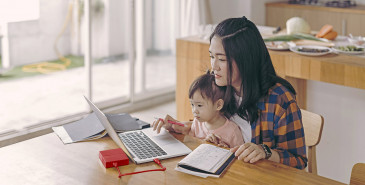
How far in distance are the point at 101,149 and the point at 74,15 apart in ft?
7.90

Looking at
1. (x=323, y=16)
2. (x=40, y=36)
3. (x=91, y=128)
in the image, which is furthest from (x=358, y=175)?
(x=323, y=16)

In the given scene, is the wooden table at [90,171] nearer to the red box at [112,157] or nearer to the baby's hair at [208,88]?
the red box at [112,157]

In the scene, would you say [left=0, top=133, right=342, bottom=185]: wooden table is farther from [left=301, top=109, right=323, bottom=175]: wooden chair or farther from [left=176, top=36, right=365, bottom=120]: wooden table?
[left=176, top=36, right=365, bottom=120]: wooden table

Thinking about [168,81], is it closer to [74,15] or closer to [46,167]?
[74,15]

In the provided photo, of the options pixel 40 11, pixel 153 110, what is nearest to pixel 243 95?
pixel 40 11

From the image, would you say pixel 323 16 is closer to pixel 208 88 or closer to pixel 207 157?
pixel 208 88

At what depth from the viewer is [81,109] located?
4250mm

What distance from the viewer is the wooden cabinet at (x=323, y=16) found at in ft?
15.9

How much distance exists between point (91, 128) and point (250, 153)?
0.68 m

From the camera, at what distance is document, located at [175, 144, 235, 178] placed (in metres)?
1.69

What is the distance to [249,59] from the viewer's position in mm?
1886

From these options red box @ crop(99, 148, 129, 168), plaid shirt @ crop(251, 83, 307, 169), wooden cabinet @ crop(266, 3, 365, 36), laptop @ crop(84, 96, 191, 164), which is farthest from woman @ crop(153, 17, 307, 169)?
wooden cabinet @ crop(266, 3, 365, 36)

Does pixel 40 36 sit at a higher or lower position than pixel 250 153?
higher

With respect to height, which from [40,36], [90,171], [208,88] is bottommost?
[90,171]
